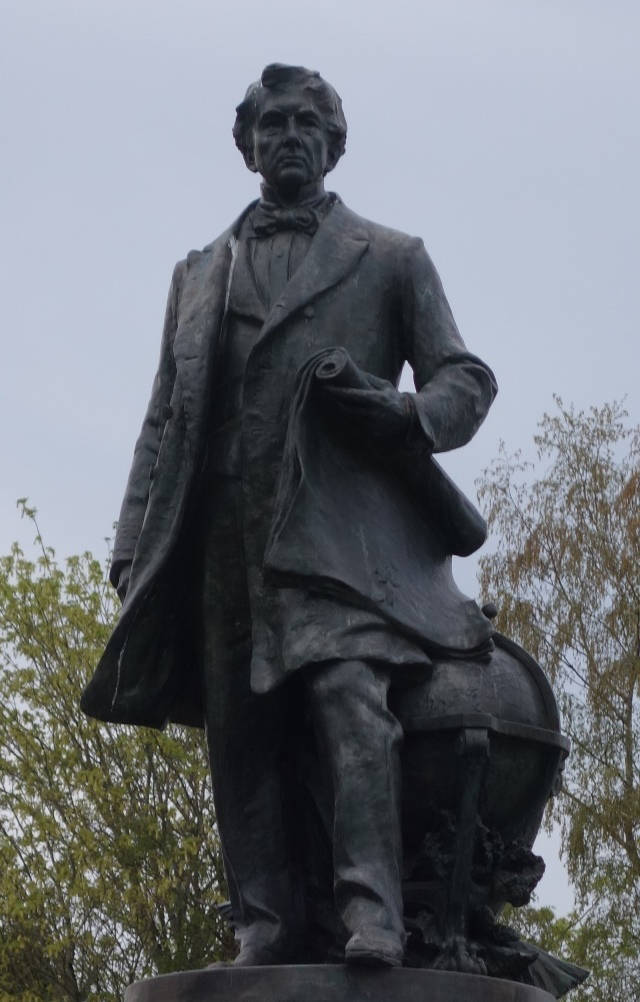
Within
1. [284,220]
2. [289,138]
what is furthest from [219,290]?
[289,138]

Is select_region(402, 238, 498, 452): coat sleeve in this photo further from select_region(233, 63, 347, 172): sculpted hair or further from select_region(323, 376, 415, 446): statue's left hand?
select_region(233, 63, 347, 172): sculpted hair

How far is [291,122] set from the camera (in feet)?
21.4

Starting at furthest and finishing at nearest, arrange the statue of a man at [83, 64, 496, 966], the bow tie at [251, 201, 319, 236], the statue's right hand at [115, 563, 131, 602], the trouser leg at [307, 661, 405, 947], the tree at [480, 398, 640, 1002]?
the tree at [480, 398, 640, 1002] → the bow tie at [251, 201, 319, 236] → the statue's right hand at [115, 563, 131, 602] → the statue of a man at [83, 64, 496, 966] → the trouser leg at [307, 661, 405, 947]

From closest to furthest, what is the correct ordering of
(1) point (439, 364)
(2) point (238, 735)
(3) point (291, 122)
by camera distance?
(2) point (238, 735)
(1) point (439, 364)
(3) point (291, 122)

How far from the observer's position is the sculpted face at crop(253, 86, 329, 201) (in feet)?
21.4

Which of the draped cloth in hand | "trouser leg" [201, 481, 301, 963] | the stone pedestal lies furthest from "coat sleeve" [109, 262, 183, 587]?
the stone pedestal

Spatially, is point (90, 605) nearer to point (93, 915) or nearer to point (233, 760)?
point (93, 915)

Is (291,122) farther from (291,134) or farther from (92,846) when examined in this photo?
(92,846)

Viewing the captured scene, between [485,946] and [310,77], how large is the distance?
8.98 feet

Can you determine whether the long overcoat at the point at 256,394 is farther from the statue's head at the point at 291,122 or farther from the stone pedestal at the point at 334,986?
the stone pedestal at the point at 334,986

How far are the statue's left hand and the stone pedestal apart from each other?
156 centimetres

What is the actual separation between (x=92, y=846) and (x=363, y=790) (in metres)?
17.8

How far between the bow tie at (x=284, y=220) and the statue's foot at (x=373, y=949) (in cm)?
230

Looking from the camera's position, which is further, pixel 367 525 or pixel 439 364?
pixel 439 364
